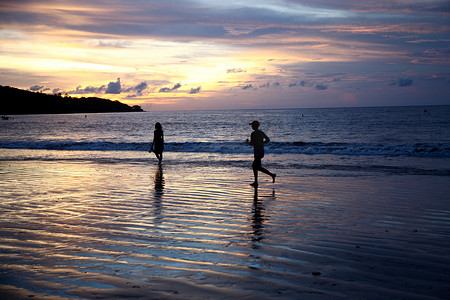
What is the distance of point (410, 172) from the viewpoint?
14555mm

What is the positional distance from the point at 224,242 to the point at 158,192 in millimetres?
5008

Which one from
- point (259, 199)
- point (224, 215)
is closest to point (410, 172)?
point (259, 199)

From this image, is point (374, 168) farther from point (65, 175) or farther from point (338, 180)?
point (65, 175)

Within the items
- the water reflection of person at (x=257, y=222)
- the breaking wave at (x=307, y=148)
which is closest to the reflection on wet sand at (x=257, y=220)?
the water reflection of person at (x=257, y=222)

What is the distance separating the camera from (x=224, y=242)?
17.5 ft

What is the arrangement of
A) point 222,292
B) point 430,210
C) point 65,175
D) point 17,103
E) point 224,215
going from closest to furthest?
point 222,292 → point 224,215 → point 430,210 → point 65,175 → point 17,103

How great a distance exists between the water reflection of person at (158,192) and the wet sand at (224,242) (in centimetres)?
A: 3

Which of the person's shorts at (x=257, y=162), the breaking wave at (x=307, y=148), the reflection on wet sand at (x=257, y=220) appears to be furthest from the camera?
the breaking wave at (x=307, y=148)

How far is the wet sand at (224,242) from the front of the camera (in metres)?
3.75

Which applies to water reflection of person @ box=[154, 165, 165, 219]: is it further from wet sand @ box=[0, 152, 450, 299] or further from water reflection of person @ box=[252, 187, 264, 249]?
water reflection of person @ box=[252, 187, 264, 249]

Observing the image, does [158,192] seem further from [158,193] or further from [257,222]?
[257,222]

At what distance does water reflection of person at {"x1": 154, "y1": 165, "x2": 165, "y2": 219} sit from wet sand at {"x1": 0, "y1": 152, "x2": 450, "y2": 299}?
26 millimetres

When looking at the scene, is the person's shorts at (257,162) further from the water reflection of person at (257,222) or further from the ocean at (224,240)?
the water reflection of person at (257,222)

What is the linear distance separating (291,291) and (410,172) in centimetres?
1274
